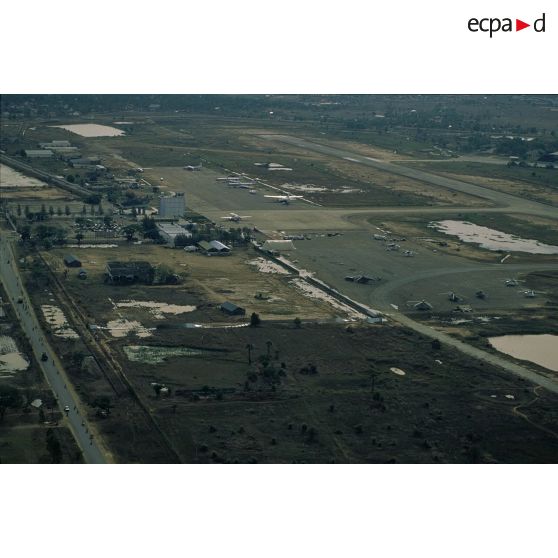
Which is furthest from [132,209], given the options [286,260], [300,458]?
[300,458]

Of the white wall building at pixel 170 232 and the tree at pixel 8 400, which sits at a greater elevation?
the white wall building at pixel 170 232

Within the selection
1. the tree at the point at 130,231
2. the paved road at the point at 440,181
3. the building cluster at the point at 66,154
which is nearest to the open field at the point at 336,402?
the tree at the point at 130,231

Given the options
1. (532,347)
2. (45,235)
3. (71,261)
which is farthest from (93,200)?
(532,347)

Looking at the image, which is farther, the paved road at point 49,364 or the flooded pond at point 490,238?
the flooded pond at point 490,238

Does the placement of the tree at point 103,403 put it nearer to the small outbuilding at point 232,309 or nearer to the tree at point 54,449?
the tree at point 54,449

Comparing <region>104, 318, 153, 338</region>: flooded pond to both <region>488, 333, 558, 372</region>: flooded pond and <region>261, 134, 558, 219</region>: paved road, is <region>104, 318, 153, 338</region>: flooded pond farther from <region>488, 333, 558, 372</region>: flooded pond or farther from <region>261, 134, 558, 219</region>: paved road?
<region>261, 134, 558, 219</region>: paved road
